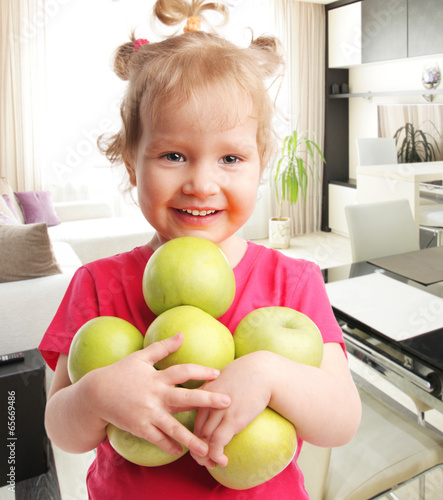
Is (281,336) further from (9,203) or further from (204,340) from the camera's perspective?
(9,203)

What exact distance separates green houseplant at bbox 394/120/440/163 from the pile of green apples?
4.75 m

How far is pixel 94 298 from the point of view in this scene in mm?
833

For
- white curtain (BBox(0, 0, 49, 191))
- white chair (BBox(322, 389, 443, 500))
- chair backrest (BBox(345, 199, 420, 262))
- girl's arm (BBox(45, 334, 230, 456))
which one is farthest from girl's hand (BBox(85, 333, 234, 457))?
white curtain (BBox(0, 0, 49, 191))

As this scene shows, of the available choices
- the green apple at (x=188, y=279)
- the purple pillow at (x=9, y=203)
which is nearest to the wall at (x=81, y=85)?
the purple pillow at (x=9, y=203)

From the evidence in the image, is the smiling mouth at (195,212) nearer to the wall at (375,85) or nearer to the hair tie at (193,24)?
the hair tie at (193,24)

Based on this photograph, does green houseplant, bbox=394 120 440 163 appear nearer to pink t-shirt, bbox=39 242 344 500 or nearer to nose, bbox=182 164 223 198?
pink t-shirt, bbox=39 242 344 500

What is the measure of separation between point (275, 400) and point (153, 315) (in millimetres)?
299

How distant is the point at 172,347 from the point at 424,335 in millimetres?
960

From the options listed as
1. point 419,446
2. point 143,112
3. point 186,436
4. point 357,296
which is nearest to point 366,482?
point 419,446

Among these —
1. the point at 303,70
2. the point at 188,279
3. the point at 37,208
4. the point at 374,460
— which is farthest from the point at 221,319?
the point at 303,70

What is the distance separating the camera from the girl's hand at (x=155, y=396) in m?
0.52

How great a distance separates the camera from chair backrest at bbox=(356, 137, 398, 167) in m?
4.90

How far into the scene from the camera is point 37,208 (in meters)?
4.33

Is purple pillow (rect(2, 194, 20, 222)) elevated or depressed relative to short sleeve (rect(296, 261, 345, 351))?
elevated
